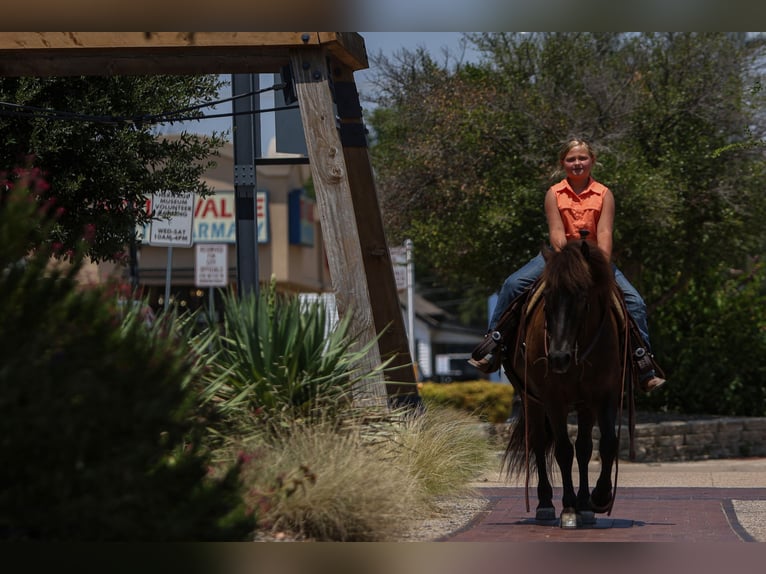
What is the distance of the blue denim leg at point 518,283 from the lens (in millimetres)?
10891

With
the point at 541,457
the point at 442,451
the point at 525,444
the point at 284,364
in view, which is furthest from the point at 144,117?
the point at 541,457

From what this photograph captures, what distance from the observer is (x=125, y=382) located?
6992mm

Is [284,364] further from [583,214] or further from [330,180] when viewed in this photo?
[583,214]

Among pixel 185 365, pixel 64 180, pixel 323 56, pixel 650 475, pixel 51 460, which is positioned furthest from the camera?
pixel 650 475

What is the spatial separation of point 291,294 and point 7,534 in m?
4.64

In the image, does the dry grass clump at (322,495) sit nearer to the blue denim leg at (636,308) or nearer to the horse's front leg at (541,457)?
the horse's front leg at (541,457)

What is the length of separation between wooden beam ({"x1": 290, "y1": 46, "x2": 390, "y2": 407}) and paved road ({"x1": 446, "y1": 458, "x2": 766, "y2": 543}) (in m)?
2.35

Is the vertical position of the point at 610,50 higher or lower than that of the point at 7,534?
higher

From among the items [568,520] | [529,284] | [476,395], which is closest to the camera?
[568,520]

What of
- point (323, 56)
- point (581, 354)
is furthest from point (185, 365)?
point (323, 56)

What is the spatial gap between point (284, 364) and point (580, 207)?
2.67 meters

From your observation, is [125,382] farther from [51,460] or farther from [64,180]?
[64,180]

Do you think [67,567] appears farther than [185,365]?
No

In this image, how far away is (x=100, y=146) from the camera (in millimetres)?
16609
